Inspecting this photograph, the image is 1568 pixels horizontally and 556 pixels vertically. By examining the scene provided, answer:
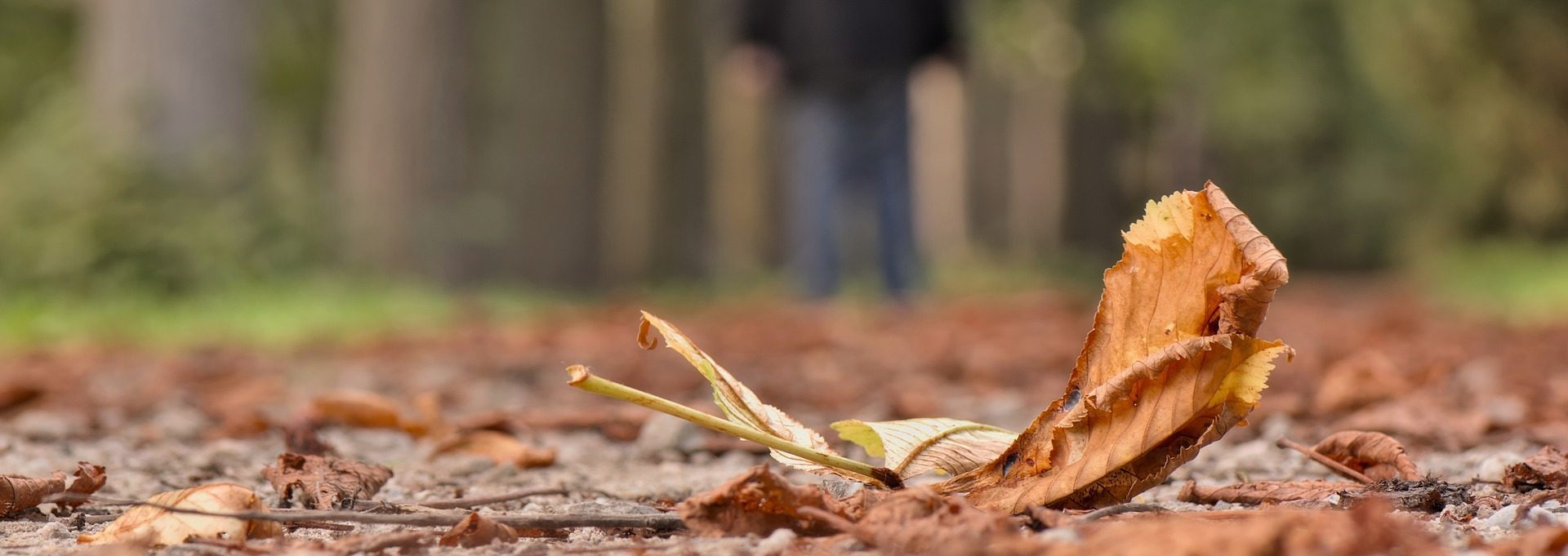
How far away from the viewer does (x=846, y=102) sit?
807 centimetres

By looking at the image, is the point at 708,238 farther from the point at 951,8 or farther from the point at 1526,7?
the point at 1526,7

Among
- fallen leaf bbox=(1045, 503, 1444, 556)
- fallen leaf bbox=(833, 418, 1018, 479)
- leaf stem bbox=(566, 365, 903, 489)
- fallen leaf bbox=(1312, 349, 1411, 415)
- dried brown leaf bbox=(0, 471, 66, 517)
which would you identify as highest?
fallen leaf bbox=(1312, 349, 1411, 415)

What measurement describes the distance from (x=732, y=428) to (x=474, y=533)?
26 centimetres

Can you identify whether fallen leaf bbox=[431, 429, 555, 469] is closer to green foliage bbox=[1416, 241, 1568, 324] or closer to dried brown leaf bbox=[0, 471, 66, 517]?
dried brown leaf bbox=[0, 471, 66, 517]

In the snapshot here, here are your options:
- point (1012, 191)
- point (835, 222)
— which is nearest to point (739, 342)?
point (835, 222)

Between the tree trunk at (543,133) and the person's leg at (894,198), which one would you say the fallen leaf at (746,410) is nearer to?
the person's leg at (894,198)

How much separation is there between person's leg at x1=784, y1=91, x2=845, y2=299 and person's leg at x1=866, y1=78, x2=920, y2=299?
0.20m

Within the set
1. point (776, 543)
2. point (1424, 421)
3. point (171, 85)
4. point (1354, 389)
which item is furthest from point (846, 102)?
point (776, 543)

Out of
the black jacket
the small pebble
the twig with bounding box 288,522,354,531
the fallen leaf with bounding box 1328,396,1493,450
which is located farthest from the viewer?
the black jacket

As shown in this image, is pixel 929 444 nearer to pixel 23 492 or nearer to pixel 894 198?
pixel 23 492

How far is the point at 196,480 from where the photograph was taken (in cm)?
210

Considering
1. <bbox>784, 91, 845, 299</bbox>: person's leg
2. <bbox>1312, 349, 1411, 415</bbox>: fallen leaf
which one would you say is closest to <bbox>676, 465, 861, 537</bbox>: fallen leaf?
<bbox>1312, 349, 1411, 415</bbox>: fallen leaf

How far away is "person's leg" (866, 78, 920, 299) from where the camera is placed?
25.3ft

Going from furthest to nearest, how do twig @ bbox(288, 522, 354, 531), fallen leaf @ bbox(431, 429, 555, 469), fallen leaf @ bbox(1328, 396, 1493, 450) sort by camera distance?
fallen leaf @ bbox(1328, 396, 1493, 450) → fallen leaf @ bbox(431, 429, 555, 469) → twig @ bbox(288, 522, 354, 531)
